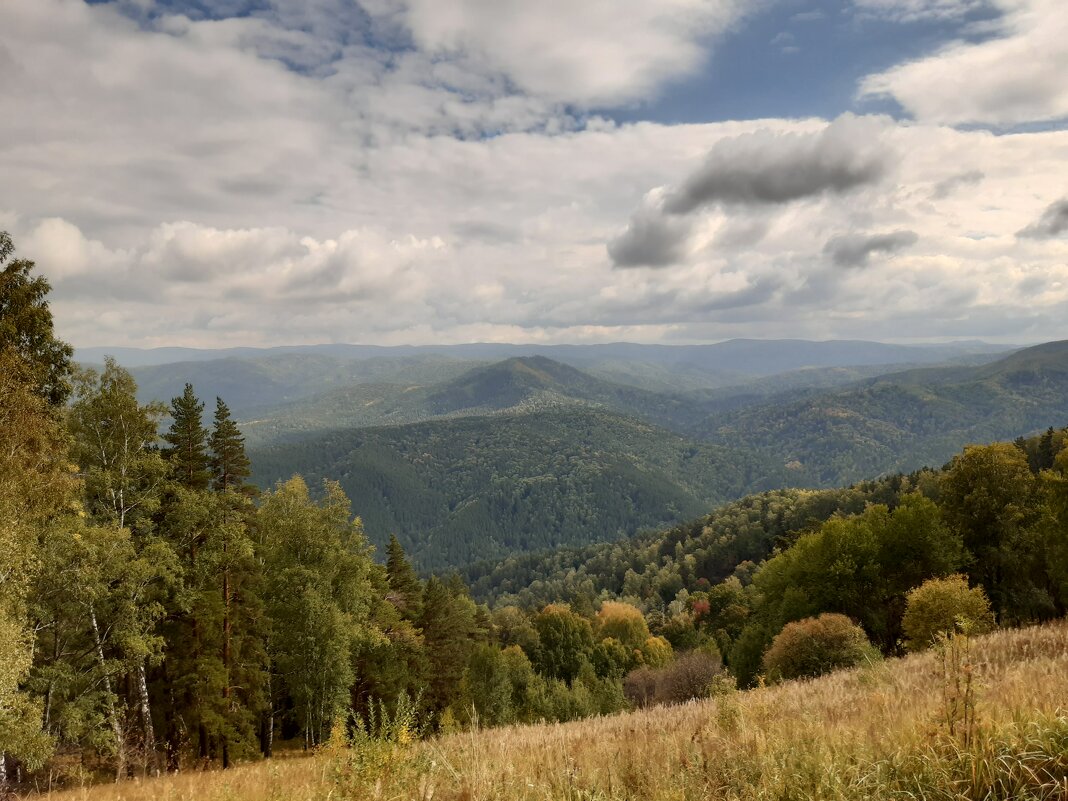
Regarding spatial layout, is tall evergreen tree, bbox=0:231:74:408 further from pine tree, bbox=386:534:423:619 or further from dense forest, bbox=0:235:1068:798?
pine tree, bbox=386:534:423:619

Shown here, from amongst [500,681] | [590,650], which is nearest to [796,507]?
[590,650]

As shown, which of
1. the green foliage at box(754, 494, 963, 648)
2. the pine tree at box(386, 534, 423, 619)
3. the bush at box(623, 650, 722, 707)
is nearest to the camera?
the green foliage at box(754, 494, 963, 648)

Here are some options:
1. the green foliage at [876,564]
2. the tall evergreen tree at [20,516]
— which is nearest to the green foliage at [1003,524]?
the green foliage at [876,564]

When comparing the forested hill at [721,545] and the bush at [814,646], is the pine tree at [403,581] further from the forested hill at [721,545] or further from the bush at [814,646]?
the forested hill at [721,545]

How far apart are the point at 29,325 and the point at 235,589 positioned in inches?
548

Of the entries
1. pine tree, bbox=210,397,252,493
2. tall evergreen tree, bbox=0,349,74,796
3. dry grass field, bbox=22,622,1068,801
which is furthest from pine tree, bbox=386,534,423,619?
dry grass field, bbox=22,622,1068,801

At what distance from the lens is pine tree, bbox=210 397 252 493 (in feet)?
88.4

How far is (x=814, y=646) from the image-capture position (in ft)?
91.5

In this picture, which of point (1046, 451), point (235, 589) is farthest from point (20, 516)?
point (1046, 451)

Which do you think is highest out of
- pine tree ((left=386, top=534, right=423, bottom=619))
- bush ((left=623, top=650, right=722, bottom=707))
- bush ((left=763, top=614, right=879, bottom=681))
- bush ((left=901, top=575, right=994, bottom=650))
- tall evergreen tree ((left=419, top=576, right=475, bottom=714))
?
bush ((left=901, top=575, right=994, bottom=650))

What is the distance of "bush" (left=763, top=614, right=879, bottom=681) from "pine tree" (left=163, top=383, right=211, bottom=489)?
88.5ft

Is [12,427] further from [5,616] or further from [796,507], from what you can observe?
[796,507]

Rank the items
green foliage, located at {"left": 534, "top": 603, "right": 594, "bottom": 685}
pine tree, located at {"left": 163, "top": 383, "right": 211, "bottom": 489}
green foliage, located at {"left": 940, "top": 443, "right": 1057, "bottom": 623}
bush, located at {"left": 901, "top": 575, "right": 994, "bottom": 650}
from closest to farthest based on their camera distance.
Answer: pine tree, located at {"left": 163, "top": 383, "right": 211, "bottom": 489} → bush, located at {"left": 901, "top": 575, "right": 994, "bottom": 650} → green foliage, located at {"left": 940, "top": 443, "right": 1057, "bottom": 623} → green foliage, located at {"left": 534, "top": 603, "right": 594, "bottom": 685}

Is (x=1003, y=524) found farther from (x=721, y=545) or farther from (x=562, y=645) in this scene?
(x=721, y=545)
